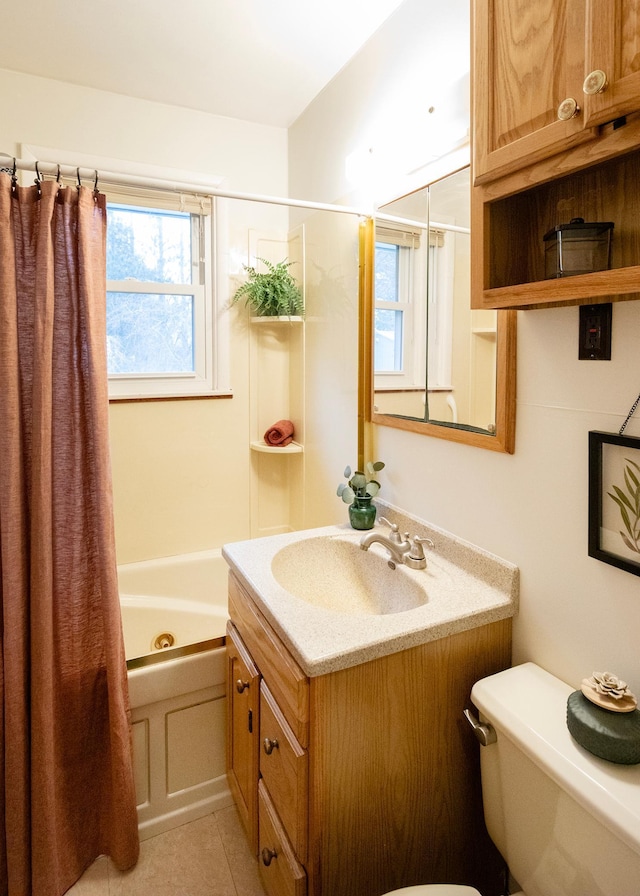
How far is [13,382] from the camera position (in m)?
1.23

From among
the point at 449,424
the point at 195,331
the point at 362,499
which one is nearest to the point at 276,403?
the point at 195,331

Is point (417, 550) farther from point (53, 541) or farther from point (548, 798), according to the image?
point (53, 541)

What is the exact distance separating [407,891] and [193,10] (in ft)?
7.83

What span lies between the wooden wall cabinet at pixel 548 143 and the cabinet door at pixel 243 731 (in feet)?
3.58

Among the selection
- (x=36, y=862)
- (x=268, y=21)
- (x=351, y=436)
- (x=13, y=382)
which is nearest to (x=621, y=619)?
(x=351, y=436)

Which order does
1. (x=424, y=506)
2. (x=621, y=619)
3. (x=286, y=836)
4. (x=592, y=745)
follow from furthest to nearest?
1. (x=424, y=506)
2. (x=286, y=836)
3. (x=621, y=619)
4. (x=592, y=745)

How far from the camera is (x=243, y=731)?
144cm

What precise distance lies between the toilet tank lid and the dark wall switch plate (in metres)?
0.67

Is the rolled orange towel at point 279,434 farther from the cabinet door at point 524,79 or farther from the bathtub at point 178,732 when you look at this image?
the cabinet door at point 524,79

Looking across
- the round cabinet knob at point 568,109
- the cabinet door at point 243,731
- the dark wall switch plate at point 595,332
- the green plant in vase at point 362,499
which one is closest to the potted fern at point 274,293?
the green plant in vase at point 362,499

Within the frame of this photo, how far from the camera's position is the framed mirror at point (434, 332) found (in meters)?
1.22

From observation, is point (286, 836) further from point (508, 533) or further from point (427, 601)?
point (508, 533)

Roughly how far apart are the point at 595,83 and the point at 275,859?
163 centimetres

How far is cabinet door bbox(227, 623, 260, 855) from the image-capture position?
134cm
